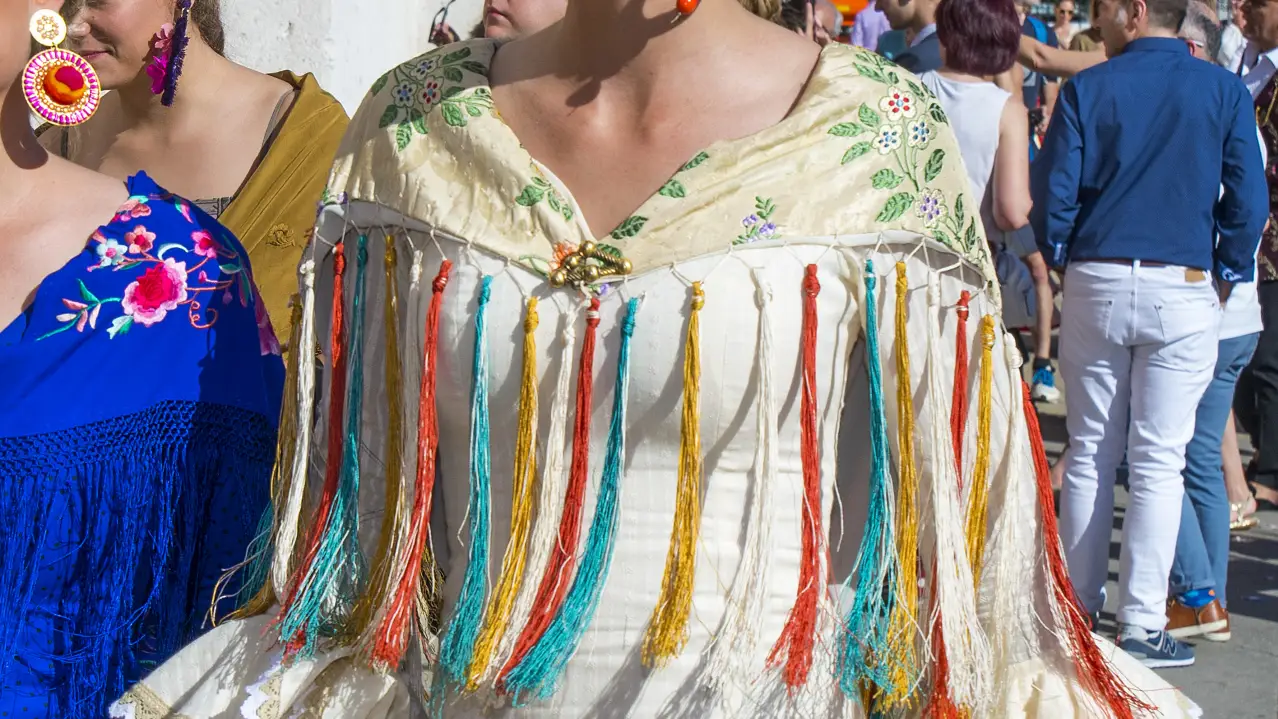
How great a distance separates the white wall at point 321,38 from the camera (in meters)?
4.18

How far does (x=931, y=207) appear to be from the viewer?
1.69m

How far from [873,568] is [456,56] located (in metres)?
0.81

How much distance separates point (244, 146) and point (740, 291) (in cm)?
158

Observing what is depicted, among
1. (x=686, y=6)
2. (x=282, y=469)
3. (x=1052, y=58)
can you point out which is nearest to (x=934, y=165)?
(x=686, y=6)

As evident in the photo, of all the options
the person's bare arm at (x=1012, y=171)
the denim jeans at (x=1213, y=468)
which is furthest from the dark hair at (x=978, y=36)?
the denim jeans at (x=1213, y=468)

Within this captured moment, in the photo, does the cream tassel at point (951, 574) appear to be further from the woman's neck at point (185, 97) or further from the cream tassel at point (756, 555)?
the woman's neck at point (185, 97)

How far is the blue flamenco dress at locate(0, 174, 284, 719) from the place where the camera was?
186 cm

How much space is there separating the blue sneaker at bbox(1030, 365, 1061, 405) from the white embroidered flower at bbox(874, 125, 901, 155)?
629cm

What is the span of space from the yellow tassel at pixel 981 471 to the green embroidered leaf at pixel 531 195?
0.53m

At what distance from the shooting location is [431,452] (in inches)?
67.0

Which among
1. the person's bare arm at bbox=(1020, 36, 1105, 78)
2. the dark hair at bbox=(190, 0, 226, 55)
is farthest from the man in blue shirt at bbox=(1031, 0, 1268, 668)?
the dark hair at bbox=(190, 0, 226, 55)

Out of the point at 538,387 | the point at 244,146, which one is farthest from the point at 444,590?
the point at 244,146

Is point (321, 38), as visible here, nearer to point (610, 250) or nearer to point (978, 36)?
point (978, 36)

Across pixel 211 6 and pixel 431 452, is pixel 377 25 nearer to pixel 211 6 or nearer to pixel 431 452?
pixel 211 6
